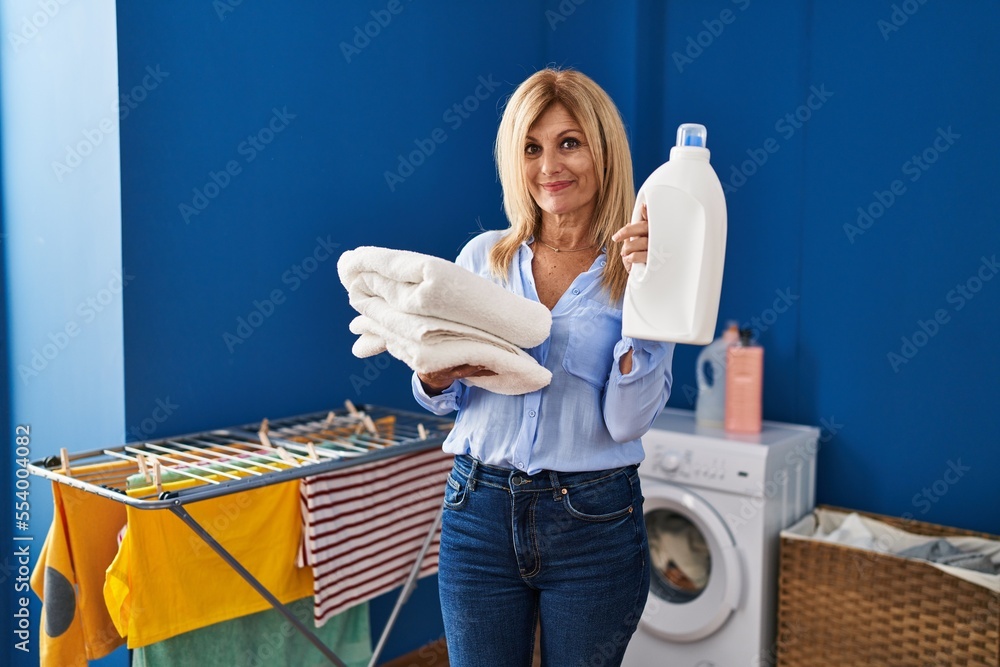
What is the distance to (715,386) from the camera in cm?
273

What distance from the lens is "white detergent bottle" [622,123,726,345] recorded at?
113 cm

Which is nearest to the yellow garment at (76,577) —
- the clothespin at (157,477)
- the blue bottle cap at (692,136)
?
the clothespin at (157,477)

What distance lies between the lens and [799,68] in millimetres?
2672

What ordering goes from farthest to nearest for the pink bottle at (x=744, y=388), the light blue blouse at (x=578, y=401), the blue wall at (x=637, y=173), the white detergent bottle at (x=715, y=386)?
the white detergent bottle at (x=715, y=386)
the pink bottle at (x=744, y=388)
the blue wall at (x=637, y=173)
the light blue blouse at (x=578, y=401)

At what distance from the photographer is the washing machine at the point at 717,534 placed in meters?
2.38

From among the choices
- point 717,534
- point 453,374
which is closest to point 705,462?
point 717,534

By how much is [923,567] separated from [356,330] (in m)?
1.63

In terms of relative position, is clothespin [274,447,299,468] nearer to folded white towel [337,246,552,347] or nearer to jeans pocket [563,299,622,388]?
folded white towel [337,246,552,347]

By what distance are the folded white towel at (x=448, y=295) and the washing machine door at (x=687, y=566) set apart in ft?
4.39

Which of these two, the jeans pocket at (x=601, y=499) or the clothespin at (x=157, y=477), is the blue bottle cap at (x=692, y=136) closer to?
the jeans pocket at (x=601, y=499)

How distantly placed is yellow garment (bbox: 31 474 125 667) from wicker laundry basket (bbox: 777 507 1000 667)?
1.70m

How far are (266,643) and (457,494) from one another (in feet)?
3.09

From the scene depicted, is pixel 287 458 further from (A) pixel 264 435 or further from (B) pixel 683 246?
(B) pixel 683 246

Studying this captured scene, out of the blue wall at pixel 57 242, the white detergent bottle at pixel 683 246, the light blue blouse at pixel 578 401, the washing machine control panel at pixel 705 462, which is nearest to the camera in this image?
the white detergent bottle at pixel 683 246
